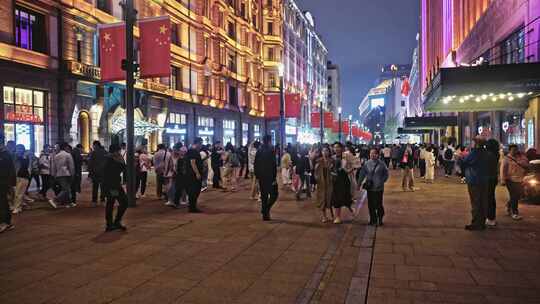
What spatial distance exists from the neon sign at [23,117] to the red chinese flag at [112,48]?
5.51 meters

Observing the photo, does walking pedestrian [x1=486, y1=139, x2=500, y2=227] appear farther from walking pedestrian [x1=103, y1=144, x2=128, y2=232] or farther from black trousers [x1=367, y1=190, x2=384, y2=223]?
walking pedestrian [x1=103, y1=144, x2=128, y2=232]

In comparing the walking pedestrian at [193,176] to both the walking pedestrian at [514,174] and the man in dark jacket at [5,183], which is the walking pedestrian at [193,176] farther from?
the walking pedestrian at [514,174]

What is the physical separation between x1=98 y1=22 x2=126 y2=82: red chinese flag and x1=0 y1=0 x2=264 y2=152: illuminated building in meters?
5.26

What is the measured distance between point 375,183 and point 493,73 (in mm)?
8993

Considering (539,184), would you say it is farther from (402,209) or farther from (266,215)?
(266,215)

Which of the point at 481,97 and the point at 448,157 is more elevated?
the point at 481,97

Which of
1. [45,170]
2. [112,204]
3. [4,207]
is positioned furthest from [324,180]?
A: [45,170]

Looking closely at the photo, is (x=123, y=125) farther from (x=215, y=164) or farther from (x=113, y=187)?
(x=113, y=187)

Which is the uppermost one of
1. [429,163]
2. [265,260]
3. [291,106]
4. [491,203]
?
[291,106]

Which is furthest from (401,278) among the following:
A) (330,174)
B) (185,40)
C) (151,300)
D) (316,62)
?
(316,62)

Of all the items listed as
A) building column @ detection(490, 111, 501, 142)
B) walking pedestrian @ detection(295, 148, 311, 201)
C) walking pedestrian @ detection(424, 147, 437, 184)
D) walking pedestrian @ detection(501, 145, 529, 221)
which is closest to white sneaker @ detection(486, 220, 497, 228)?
walking pedestrian @ detection(501, 145, 529, 221)

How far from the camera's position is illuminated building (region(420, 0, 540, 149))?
16.1 metres

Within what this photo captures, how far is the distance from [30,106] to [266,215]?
1627 cm

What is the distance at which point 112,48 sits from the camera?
17.4 m
